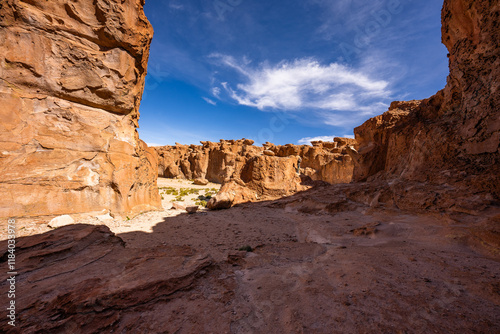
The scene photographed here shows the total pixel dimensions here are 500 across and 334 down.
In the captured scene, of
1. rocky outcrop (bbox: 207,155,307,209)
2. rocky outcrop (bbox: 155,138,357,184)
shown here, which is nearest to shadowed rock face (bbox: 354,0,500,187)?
rocky outcrop (bbox: 207,155,307,209)

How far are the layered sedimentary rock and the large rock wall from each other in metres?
10.4

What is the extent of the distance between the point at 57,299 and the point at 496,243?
5643 millimetres

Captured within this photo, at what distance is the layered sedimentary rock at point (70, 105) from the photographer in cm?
545

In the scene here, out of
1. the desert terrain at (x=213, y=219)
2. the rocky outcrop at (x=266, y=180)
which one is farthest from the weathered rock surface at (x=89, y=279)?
the rocky outcrop at (x=266, y=180)

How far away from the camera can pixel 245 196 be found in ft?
38.5

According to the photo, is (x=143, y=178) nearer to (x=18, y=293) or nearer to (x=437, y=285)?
(x=18, y=293)

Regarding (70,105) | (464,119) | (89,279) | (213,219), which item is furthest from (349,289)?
(70,105)

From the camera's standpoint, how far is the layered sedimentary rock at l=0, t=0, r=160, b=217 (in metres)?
5.45

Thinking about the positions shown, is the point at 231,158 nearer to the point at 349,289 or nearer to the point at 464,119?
the point at 464,119

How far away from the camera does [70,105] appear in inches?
253

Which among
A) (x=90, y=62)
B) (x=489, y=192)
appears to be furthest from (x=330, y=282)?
(x=90, y=62)

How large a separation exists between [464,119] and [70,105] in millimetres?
12179

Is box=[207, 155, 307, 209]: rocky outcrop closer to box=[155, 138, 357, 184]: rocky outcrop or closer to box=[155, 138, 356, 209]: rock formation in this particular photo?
box=[155, 138, 356, 209]: rock formation

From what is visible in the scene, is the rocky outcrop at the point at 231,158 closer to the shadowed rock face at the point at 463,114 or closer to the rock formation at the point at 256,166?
the rock formation at the point at 256,166
